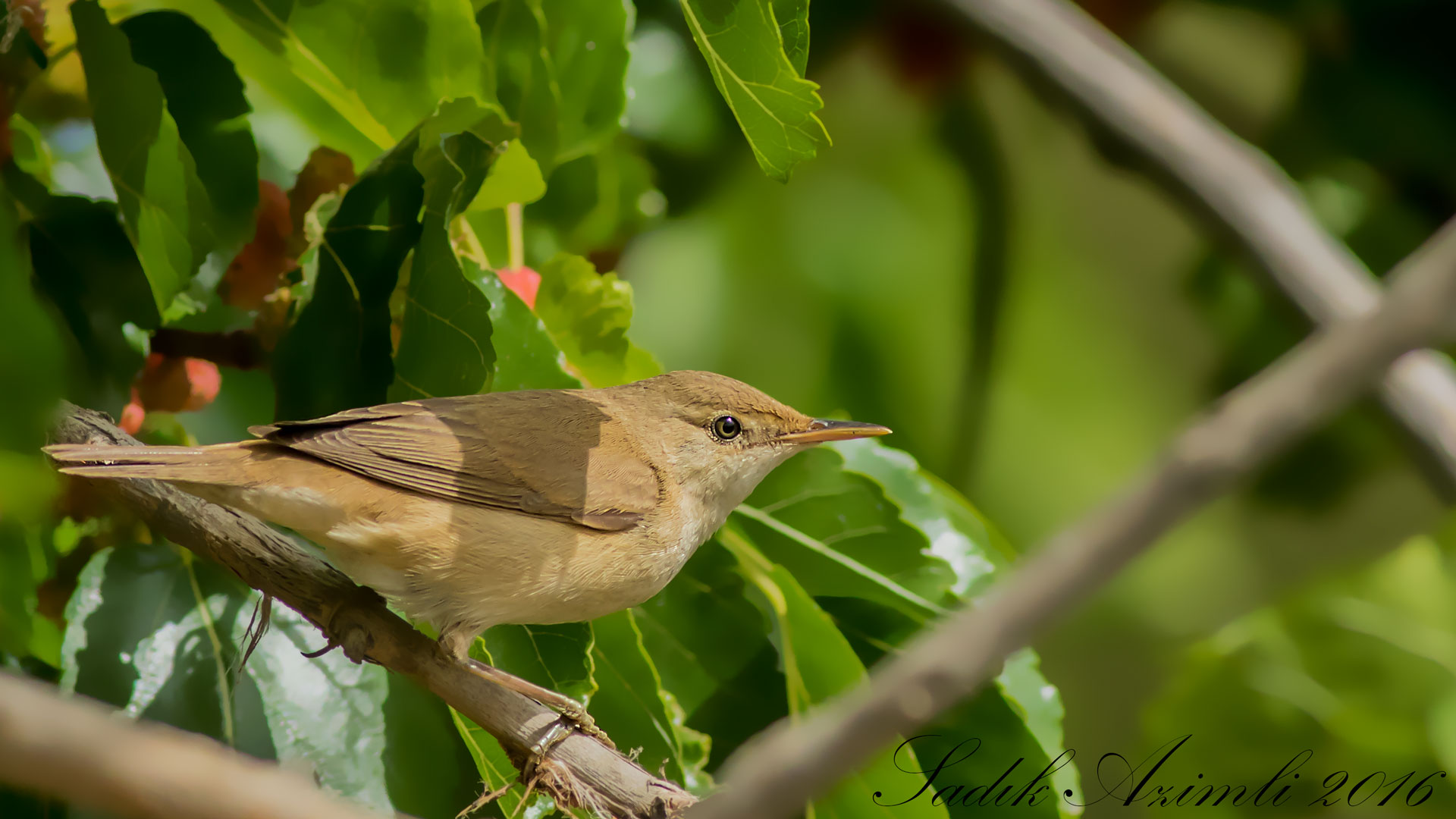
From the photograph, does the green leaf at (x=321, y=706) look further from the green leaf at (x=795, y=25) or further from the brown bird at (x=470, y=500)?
the green leaf at (x=795, y=25)

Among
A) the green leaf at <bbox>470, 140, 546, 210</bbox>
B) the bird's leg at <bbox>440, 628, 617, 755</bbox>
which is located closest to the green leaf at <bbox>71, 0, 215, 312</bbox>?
the green leaf at <bbox>470, 140, 546, 210</bbox>

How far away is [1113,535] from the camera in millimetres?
468

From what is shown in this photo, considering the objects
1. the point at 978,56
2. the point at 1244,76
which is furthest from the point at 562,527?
the point at 1244,76

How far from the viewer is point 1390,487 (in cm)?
442

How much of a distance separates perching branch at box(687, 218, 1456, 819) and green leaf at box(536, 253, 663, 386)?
1394mm

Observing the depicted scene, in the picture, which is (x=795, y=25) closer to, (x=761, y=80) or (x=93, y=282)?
(x=761, y=80)

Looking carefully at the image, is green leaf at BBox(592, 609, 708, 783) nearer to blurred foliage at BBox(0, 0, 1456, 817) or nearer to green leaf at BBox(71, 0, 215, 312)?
blurred foliage at BBox(0, 0, 1456, 817)

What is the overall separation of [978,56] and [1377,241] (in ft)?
4.31

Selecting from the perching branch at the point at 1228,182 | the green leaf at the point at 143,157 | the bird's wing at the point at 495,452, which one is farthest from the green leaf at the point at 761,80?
the green leaf at the point at 143,157

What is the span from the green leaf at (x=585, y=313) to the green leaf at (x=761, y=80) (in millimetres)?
438

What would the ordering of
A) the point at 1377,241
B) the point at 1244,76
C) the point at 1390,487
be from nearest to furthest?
the point at 1377,241 < the point at 1244,76 < the point at 1390,487

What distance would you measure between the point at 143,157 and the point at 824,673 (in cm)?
134

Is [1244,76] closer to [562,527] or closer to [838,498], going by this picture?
[838,498]

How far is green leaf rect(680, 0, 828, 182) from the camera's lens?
1.44 meters
